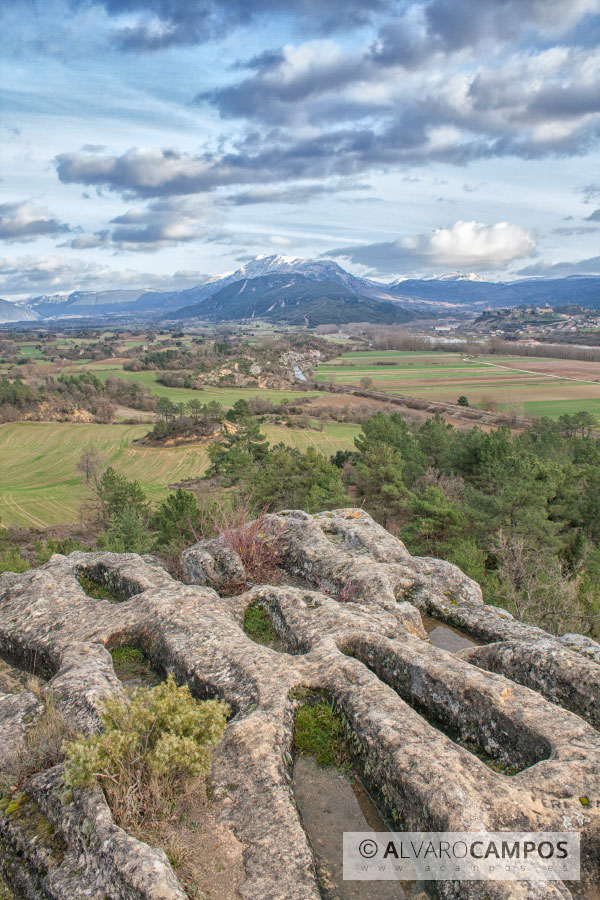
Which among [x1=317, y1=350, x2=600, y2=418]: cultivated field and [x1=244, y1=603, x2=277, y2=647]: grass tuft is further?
[x1=317, y1=350, x2=600, y2=418]: cultivated field

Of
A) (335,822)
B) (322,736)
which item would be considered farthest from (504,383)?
(335,822)

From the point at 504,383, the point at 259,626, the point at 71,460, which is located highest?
the point at 259,626

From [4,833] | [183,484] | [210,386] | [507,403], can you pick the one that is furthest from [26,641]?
[210,386]

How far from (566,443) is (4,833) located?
203 ft

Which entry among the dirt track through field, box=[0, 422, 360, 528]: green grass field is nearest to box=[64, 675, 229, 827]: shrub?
box=[0, 422, 360, 528]: green grass field

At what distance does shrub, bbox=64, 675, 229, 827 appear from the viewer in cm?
631

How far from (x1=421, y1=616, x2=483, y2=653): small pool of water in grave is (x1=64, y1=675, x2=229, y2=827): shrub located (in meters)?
7.77

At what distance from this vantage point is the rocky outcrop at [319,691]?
649cm

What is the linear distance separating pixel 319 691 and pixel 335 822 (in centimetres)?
232

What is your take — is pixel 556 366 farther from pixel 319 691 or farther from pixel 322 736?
pixel 322 736

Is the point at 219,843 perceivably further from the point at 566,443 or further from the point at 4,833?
the point at 566,443

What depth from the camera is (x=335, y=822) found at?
7570 millimetres

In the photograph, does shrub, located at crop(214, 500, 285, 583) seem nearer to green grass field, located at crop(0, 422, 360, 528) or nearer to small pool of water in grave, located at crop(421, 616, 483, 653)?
small pool of water in grave, located at crop(421, 616, 483, 653)

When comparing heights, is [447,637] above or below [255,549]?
below
